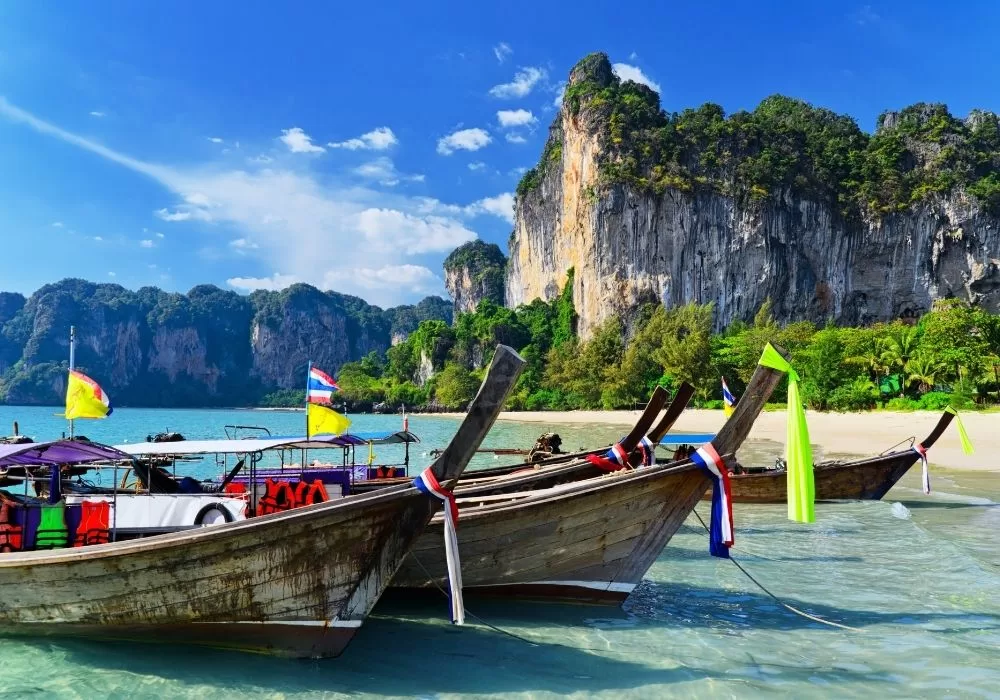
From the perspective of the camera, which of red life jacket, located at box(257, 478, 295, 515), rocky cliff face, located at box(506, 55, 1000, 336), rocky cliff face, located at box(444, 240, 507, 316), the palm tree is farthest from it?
rocky cliff face, located at box(444, 240, 507, 316)

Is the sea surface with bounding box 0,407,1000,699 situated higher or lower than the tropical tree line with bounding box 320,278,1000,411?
lower

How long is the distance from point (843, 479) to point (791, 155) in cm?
6161

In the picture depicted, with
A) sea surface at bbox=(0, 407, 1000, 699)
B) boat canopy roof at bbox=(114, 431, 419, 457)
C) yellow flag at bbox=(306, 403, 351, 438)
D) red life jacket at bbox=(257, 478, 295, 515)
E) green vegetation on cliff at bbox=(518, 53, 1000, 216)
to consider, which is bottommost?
sea surface at bbox=(0, 407, 1000, 699)

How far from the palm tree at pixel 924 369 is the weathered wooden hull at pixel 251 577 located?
40.9m

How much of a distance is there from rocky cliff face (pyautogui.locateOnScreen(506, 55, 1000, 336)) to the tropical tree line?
193 inches

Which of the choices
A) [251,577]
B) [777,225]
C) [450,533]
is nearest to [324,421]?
[251,577]

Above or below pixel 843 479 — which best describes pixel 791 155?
above

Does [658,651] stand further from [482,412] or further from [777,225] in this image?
[777,225]

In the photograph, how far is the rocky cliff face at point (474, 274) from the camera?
4914 inches

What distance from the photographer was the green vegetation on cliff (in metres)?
65.6

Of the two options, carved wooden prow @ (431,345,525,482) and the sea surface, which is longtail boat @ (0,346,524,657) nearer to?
carved wooden prow @ (431,345,525,482)

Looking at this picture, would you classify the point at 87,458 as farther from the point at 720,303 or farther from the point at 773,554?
the point at 720,303

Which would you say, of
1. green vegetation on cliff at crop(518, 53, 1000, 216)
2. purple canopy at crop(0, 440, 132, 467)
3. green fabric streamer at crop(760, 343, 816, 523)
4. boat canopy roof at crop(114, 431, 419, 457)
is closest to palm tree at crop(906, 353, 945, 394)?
green vegetation on cliff at crop(518, 53, 1000, 216)

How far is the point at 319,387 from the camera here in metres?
12.1
